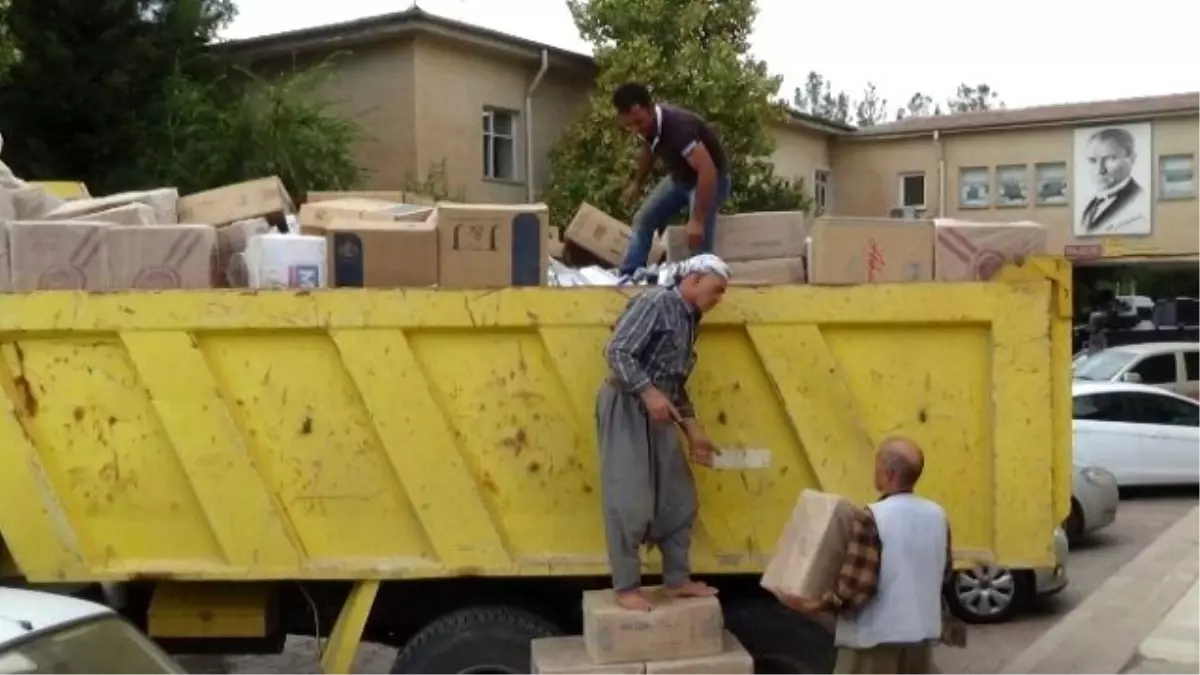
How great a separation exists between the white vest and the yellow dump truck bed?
0.36 meters

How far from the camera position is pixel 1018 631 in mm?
9266

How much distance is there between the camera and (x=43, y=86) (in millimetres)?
17969

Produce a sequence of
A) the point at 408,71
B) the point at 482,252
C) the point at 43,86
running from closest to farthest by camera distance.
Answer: the point at 482,252 → the point at 43,86 → the point at 408,71

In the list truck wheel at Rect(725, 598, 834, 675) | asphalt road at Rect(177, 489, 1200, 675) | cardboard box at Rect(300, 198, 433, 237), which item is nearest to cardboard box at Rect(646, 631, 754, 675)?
truck wheel at Rect(725, 598, 834, 675)

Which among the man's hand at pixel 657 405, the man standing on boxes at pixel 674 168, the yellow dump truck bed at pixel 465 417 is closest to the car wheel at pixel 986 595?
the man standing on boxes at pixel 674 168

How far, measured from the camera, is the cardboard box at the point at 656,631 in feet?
15.7

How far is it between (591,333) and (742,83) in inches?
666

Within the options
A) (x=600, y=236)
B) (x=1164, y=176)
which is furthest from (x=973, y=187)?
(x=600, y=236)

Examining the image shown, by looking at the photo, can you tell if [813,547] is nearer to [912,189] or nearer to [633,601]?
[633,601]

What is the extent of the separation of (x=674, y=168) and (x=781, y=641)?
2.26m

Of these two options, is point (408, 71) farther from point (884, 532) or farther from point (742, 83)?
point (884, 532)

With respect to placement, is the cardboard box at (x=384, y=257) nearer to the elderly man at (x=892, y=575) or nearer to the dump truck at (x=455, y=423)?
the dump truck at (x=455, y=423)

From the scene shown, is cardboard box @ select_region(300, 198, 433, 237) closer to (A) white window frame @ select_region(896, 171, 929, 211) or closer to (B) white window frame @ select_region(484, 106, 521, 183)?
(B) white window frame @ select_region(484, 106, 521, 183)

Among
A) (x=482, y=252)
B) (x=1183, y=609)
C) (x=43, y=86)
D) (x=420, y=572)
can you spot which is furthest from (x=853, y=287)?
(x=43, y=86)
